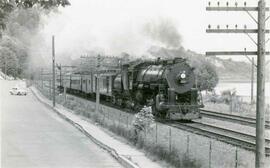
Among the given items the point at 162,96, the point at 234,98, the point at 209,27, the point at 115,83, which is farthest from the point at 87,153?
the point at 234,98

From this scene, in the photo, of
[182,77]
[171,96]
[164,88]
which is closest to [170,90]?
[171,96]

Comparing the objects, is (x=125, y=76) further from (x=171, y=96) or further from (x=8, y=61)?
(x=8, y=61)

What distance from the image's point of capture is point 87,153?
17.3 m

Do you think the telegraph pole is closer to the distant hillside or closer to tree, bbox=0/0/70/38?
tree, bbox=0/0/70/38

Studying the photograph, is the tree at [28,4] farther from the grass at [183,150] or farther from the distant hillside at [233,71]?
the distant hillside at [233,71]

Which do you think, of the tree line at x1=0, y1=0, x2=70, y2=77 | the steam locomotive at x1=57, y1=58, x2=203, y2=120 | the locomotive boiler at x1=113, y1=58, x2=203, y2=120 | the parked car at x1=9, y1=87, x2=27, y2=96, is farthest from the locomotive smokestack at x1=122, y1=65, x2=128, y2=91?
the tree line at x1=0, y1=0, x2=70, y2=77

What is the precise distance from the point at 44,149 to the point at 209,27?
26.3ft

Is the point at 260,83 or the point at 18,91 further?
the point at 18,91

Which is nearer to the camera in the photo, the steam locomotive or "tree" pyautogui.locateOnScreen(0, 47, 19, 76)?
the steam locomotive

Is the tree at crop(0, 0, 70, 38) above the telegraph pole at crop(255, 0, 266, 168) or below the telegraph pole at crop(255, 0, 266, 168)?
above

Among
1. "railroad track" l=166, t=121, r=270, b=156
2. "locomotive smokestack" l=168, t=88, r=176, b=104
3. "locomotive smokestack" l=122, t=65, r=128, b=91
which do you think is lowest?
"railroad track" l=166, t=121, r=270, b=156

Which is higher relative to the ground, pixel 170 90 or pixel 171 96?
pixel 170 90

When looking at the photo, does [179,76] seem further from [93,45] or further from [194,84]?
[93,45]

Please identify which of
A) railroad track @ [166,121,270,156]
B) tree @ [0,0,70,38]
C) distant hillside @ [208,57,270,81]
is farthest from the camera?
distant hillside @ [208,57,270,81]
